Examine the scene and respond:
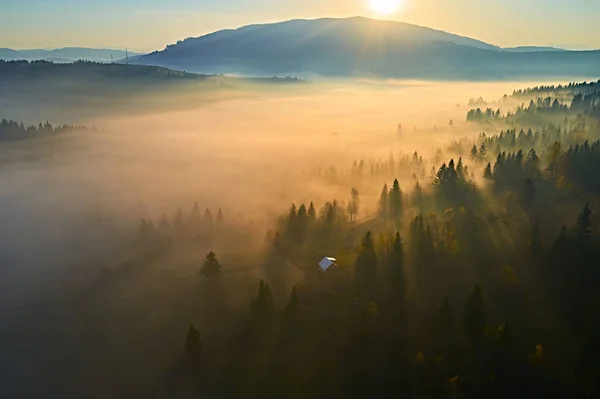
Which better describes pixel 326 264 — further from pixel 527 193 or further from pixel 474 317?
pixel 527 193

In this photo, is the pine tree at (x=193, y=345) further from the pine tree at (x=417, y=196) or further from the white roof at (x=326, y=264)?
the pine tree at (x=417, y=196)

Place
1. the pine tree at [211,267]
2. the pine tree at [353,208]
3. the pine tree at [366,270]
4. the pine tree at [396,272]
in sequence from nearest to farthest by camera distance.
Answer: the pine tree at [396,272], the pine tree at [366,270], the pine tree at [211,267], the pine tree at [353,208]

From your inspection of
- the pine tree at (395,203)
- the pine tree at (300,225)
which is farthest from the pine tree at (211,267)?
the pine tree at (395,203)

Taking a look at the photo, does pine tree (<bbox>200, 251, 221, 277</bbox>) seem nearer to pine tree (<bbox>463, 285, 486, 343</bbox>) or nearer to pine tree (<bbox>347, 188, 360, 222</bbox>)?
pine tree (<bbox>347, 188, 360, 222</bbox>)

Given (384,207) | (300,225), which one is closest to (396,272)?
(300,225)

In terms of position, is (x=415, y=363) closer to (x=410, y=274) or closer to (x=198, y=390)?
(x=410, y=274)

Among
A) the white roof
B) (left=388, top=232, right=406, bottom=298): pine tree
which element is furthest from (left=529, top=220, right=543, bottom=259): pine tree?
the white roof
